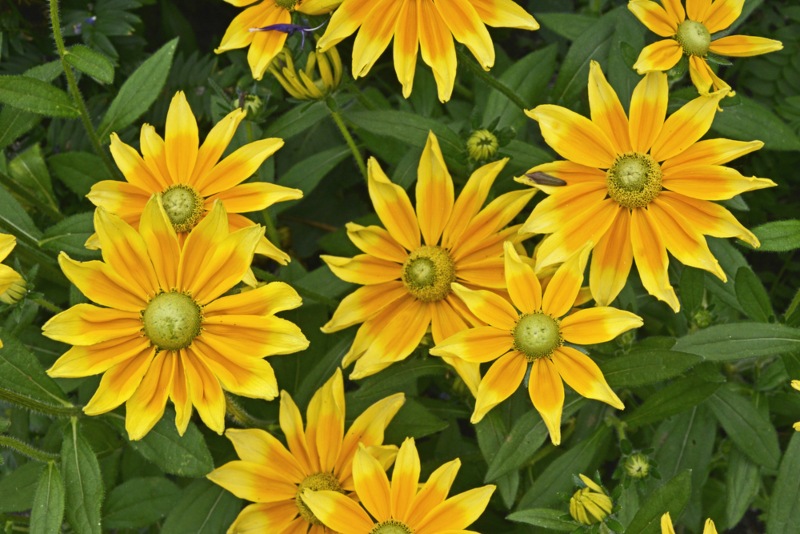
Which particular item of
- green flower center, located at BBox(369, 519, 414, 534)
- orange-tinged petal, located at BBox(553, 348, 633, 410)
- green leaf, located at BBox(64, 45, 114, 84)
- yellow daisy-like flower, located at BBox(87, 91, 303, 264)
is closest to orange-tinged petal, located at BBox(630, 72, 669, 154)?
orange-tinged petal, located at BBox(553, 348, 633, 410)

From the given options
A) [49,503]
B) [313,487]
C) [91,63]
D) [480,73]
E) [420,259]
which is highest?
[480,73]

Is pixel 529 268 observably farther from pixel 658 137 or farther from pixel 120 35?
pixel 120 35

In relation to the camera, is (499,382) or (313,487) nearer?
(499,382)

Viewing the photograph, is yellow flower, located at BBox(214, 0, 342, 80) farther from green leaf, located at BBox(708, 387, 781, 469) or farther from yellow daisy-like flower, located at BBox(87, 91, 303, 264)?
green leaf, located at BBox(708, 387, 781, 469)

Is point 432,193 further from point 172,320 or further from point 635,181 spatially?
point 172,320

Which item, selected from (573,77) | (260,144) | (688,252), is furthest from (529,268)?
(573,77)

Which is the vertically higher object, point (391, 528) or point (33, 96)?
point (33, 96)

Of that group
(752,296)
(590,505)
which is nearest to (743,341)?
(752,296)
